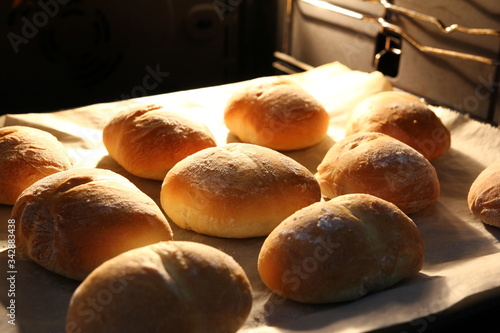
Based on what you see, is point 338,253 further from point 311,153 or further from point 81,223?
point 311,153

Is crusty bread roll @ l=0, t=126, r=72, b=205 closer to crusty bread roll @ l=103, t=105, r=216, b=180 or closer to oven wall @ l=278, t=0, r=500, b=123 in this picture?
crusty bread roll @ l=103, t=105, r=216, b=180

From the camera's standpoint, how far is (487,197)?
159cm

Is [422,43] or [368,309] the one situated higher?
[422,43]

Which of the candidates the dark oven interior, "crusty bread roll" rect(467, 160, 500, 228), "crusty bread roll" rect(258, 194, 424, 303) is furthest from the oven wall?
"crusty bread roll" rect(258, 194, 424, 303)

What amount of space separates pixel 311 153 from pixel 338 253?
82 centimetres

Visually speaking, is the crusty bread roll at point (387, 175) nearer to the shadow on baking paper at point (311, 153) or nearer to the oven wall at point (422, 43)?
the shadow on baking paper at point (311, 153)

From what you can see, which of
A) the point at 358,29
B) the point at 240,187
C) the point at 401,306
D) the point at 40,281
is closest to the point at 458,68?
the point at 358,29

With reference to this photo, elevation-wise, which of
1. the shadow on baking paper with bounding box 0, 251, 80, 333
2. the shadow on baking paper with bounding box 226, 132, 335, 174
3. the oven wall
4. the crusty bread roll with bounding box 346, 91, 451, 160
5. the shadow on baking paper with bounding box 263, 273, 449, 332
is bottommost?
the shadow on baking paper with bounding box 226, 132, 335, 174

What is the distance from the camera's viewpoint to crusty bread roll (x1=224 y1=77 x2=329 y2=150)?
2.00 meters

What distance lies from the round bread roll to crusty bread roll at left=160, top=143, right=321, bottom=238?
0.36m

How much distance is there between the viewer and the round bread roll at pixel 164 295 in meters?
1.04

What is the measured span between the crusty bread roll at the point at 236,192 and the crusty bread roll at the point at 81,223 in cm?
15

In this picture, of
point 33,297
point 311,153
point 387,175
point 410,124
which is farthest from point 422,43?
point 33,297

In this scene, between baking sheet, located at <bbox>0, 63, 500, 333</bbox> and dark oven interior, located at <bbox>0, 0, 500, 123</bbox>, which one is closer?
baking sheet, located at <bbox>0, 63, 500, 333</bbox>
